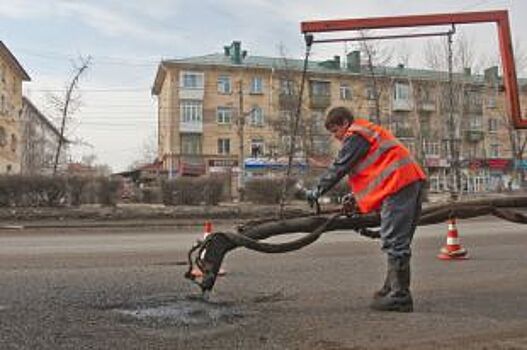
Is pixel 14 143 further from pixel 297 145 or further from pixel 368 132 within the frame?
pixel 368 132

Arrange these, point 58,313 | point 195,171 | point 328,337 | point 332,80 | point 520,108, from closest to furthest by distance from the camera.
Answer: point 328,337 → point 58,313 → point 520,108 → point 195,171 → point 332,80

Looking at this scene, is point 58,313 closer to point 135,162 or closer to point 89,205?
point 89,205

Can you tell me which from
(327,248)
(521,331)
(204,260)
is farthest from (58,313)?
(327,248)

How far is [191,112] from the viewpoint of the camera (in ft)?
211

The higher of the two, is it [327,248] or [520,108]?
[520,108]

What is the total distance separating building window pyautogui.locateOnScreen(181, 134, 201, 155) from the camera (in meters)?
64.1

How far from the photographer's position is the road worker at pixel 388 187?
594cm

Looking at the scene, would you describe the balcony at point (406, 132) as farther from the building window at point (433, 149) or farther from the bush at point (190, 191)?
the bush at point (190, 191)

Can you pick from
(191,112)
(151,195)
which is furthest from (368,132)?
(191,112)

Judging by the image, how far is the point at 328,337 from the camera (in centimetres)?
494

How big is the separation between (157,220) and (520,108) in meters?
17.8

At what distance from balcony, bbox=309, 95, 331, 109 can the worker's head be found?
5930 cm

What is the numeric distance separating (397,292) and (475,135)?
2764 inches

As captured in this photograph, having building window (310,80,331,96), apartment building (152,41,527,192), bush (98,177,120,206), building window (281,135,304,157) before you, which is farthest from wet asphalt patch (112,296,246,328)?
building window (310,80,331,96)
